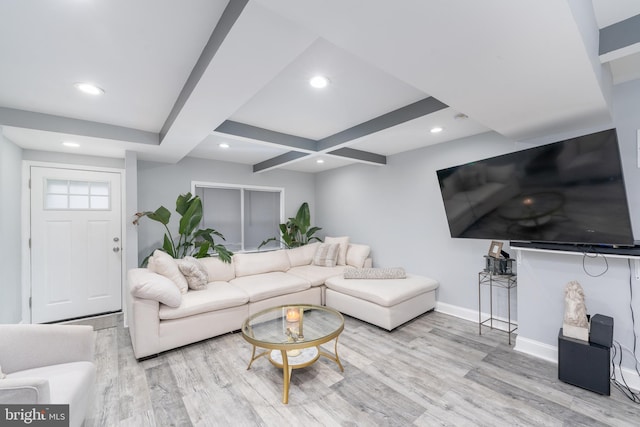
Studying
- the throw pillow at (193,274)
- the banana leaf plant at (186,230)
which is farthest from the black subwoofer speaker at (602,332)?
the banana leaf plant at (186,230)

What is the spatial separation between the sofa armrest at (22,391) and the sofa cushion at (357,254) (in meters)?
3.79

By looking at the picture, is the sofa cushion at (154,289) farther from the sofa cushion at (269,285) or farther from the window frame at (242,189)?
the window frame at (242,189)

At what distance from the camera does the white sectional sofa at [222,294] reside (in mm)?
2576

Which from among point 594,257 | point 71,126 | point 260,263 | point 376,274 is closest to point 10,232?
point 71,126

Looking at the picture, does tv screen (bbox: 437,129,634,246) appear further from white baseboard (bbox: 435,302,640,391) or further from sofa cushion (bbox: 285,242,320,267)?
sofa cushion (bbox: 285,242,320,267)

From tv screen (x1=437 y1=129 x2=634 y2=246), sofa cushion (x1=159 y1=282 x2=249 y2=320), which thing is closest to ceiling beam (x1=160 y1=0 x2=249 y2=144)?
sofa cushion (x1=159 y1=282 x2=249 y2=320)

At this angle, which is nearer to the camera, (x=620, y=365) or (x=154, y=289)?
(x=620, y=365)

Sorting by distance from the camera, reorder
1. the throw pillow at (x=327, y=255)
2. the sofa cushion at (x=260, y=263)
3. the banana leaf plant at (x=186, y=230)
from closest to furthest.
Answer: the banana leaf plant at (x=186, y=230) < the sofa cushion at (x=260, y=263) < the throw pillow at (x=327, y=255)

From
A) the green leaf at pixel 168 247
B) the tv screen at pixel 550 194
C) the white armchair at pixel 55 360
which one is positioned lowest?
the white armchair at pixel 55 360

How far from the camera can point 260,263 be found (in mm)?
4289

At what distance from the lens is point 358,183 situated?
16.0 feet

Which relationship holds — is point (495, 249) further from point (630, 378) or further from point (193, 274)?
point (193, 274)

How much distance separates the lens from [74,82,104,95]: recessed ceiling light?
6.65ft

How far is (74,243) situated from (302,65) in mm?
3891
